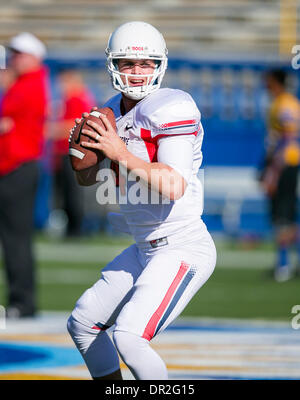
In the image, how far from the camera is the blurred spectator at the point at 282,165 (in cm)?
897

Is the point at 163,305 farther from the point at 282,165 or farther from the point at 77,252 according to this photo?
the point at 77,252

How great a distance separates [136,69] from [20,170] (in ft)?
10.4

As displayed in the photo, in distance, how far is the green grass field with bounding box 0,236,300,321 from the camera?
7355mm

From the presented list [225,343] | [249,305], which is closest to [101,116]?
[225,343]

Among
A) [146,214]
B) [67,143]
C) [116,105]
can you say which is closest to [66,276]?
[67,143]

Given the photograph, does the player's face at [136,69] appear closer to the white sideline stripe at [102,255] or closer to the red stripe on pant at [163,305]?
the red stripe on pant at [163,305]

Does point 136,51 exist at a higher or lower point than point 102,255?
higher

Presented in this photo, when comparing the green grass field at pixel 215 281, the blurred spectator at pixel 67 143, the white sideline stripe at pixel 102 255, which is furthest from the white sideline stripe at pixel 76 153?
the blurred spectator at pixel 67 143

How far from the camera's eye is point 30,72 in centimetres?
705

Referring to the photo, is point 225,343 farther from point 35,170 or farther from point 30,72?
point 30,72

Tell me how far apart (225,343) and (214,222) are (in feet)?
22.9

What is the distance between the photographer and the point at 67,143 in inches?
486

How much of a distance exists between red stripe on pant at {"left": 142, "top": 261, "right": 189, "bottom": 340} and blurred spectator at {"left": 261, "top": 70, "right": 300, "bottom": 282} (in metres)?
5.24

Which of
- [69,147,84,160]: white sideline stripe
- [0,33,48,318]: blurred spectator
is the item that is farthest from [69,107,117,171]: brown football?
[0,33,48,318]: blurred spectator
